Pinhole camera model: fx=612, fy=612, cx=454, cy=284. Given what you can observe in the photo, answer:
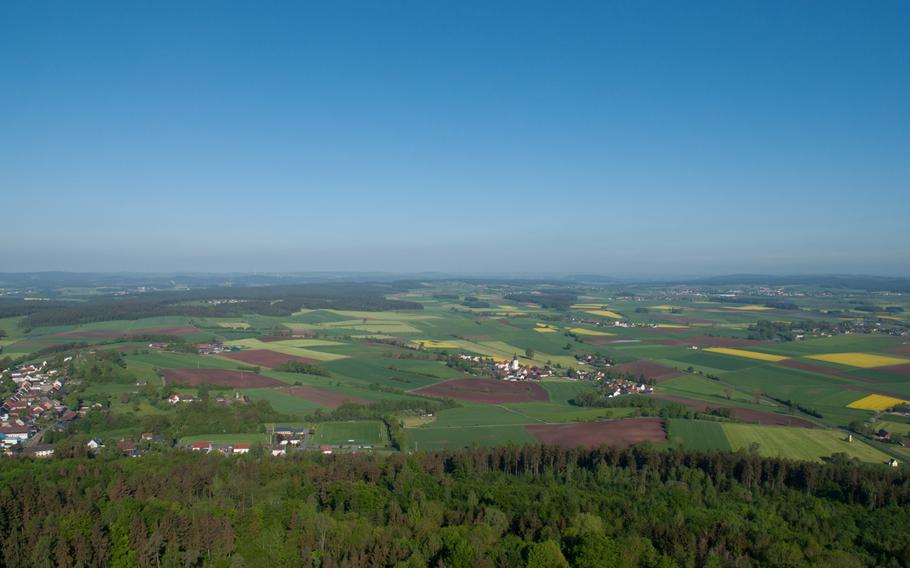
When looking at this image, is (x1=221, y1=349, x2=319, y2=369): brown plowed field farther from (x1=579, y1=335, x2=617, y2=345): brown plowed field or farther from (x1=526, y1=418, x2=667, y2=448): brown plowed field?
(x1=579, y1=335, x2=617, y2=345): brown plowed field

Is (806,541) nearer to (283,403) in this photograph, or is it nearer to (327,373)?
(283,403)

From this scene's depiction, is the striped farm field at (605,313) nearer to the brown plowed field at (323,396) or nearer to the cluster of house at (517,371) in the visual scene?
the cluster of house at (517,371)

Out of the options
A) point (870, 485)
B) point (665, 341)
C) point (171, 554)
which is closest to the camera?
point (171, 554)

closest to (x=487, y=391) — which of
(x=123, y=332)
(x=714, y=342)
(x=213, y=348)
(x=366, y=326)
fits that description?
(x=213, y=348)

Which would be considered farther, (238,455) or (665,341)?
(665,341)

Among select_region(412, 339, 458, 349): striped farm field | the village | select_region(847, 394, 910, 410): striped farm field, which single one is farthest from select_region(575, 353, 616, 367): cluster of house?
the village

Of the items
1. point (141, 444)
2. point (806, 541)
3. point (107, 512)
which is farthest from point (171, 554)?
point (806, 541)
